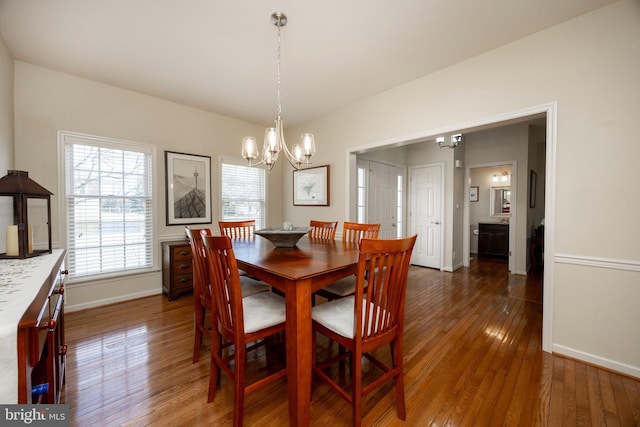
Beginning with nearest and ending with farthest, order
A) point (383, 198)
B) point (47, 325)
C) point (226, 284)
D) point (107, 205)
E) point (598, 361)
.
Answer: point (47, 325)
point (226, 284)
point (598, 361)
point (107, 205)
point (383, 198)

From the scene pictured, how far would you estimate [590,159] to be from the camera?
195 cm

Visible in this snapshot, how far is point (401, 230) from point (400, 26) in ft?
12.5

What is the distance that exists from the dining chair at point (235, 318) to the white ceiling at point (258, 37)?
6.05 ft

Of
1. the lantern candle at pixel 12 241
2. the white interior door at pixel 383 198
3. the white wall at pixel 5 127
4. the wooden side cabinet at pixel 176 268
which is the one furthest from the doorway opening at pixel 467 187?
the white wall at pixel 5 127

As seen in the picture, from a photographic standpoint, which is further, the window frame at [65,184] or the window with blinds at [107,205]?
the window with blinds at [107,205]

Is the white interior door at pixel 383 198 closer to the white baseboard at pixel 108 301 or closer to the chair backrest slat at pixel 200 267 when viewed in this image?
the chair backrest slat at pixel 200 267

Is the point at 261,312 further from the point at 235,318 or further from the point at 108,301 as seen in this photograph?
the point at 108,301

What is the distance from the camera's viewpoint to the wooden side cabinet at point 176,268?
3.21m

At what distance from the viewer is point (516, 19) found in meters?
1.99

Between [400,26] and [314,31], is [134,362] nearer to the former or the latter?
[314,31]

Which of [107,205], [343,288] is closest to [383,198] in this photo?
[343,288]

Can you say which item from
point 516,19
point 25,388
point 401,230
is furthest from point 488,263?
point 25,388

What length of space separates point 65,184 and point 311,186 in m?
3.07

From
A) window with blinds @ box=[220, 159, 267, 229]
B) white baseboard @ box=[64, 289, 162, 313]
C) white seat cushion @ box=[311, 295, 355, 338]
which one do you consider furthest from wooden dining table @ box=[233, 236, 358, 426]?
window with blinds @ box=[220, 159, 267, 229]
